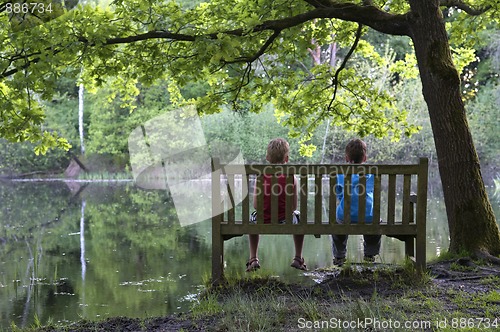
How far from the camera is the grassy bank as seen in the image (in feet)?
16.0

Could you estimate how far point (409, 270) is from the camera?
6.84 metres

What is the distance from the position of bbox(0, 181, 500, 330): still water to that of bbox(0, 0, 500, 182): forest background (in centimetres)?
1199

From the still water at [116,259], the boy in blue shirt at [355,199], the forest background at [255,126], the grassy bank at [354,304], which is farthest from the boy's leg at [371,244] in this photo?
the forest background at [255,126]

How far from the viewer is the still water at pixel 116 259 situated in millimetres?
7977

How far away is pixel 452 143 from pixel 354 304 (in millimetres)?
3535

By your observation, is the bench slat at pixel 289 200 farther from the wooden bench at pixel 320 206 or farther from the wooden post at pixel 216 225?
the wooden post at pixel 216 225

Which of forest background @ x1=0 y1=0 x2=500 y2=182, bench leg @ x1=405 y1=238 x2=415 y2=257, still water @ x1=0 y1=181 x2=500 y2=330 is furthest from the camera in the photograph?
forest background @ x1=0 y1=0 x2=500 y2=182

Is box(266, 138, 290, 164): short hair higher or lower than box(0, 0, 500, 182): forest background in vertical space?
lower

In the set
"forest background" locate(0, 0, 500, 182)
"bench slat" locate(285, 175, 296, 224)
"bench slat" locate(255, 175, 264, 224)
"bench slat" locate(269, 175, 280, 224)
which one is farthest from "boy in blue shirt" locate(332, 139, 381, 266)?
"forest background" locate(0, 0, 500, 182)

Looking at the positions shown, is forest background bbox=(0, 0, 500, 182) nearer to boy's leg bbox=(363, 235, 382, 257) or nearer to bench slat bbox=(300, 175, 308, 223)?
boy's leg bbox=(363, 235, 382, 257)

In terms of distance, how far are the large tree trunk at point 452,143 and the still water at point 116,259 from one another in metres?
1.97

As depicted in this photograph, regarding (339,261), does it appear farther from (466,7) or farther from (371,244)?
(466,7)

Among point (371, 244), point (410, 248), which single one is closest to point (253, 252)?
point (371, 244)

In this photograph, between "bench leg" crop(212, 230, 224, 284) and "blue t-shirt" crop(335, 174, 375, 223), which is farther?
"blue t-shirt" crop(335, 174, 375, 223)
